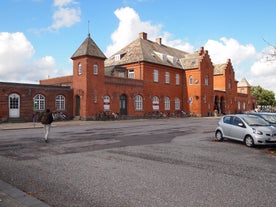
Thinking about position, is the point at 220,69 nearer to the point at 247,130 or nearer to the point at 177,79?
the point at 177,79

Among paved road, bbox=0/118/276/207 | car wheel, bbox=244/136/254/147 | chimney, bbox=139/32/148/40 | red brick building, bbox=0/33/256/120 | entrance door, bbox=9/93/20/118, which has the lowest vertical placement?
paved road, bbox=0/118/276/207

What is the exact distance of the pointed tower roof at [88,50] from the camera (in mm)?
36219

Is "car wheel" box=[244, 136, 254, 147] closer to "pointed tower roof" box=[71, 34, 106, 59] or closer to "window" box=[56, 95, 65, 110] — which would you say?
"pointed tower roof" box=[71, 34, 106, 59]

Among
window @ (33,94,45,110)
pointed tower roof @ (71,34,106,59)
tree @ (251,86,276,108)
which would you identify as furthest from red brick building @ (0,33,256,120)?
tree @ (251,86,276,108)

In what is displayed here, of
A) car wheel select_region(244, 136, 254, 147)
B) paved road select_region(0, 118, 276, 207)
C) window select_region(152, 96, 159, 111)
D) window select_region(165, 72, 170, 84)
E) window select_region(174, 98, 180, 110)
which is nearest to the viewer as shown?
paved road select_region(0, 118, 276, 207)

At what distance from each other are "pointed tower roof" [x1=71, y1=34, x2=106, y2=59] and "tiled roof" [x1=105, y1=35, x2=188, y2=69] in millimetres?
8816

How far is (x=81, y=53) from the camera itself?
36469 millimetres

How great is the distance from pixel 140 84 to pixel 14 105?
18440mm

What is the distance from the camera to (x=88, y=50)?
3628 cm

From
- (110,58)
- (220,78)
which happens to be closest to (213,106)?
(220,78)

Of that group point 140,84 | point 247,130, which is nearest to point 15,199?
point 247,130

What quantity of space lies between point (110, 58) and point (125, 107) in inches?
585

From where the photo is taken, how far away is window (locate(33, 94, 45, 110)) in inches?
1316

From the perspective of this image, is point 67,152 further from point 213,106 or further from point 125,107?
point 213,106
